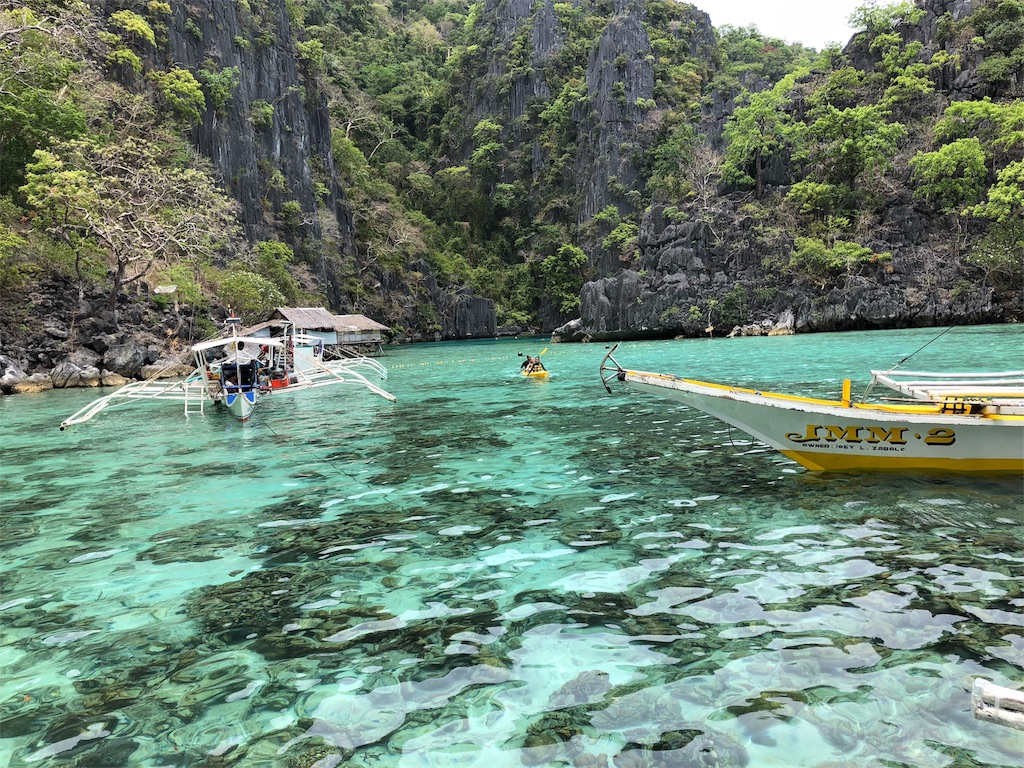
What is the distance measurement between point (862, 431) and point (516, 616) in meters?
4.23

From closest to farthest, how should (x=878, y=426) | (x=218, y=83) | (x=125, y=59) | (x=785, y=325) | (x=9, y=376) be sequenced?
(x=878, y=426) → (x=9, y=376) → (x=125, y=59) → (x=218, y=83) → (x=785, y=325)

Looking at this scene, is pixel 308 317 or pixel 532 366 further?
pixel 308 317

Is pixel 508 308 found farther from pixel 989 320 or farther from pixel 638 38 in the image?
pixel 989 320

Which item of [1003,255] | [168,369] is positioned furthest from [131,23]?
[1003,255]

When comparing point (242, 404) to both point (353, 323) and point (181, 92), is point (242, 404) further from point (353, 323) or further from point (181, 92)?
point (181, 92)

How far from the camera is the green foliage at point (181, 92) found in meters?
35.8

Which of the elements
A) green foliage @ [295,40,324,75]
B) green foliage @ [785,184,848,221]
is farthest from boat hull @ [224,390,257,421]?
green foliage @ [295,40,324,75]

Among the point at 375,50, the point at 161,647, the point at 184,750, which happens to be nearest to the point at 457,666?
the point at 184,750

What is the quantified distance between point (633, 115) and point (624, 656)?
203 feet

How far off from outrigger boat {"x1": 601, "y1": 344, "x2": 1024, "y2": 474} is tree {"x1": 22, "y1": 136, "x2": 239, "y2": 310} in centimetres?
2513

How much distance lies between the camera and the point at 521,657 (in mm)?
3590

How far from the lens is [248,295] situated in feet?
110

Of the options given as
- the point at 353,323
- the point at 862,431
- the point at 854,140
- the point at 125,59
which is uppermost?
the point at 125,59

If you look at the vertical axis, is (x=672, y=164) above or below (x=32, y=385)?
above
